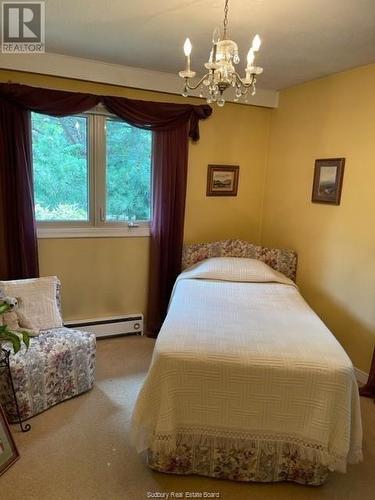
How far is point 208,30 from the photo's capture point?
2.20 meters

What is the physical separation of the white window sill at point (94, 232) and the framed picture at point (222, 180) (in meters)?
0.80

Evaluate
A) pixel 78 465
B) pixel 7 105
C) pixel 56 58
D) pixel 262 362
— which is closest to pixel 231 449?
pixel 262 362

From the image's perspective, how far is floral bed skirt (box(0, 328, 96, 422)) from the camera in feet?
7.15

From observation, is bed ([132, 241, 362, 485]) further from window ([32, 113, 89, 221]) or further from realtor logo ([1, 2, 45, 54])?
realtor logo ([1, 2, 45, 54])

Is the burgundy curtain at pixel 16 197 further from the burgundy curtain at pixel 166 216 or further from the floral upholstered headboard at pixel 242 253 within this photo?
the floral upholstered headboard at pixel 242 253

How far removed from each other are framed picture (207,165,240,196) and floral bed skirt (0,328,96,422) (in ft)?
6.34

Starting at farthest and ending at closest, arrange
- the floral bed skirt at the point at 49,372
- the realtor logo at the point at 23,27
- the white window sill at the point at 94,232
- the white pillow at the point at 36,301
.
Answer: the white window sill at the point at 94,232 → the white pillow at the point at 36,301 → the floral bed skirt at the point at 49,372 → the realtor logo at the point at 23,27

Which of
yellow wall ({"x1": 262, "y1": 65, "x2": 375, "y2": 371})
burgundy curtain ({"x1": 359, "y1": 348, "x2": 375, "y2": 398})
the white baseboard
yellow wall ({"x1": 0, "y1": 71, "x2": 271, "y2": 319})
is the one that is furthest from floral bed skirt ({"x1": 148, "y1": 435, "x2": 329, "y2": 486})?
yellow wall ({"x1": 0, "y1": 71, "x2": 271, "y2": 319})

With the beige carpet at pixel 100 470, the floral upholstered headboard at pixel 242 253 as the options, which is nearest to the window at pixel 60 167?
the floral upholstered headboard at pixel 242 253

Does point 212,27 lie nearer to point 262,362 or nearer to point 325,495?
point 262,362

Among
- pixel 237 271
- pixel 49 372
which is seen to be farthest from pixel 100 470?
pixel 237 271

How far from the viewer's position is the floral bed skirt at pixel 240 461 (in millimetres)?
1795

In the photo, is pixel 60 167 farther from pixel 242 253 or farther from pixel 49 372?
pixel 242 253

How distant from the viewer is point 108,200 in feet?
10.8
